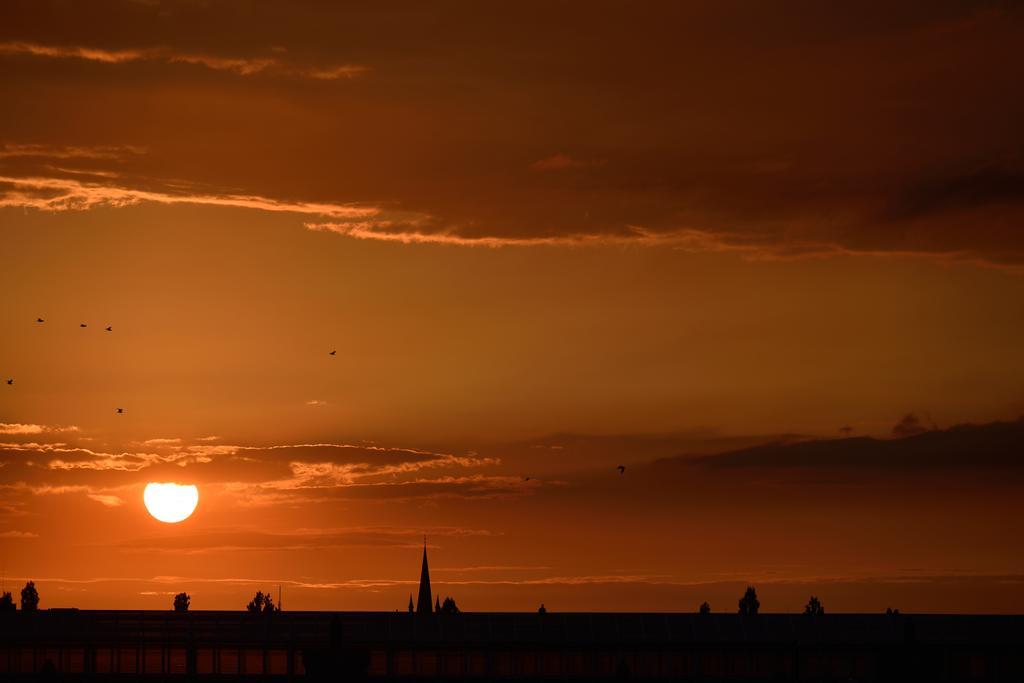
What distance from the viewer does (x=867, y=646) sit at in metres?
128

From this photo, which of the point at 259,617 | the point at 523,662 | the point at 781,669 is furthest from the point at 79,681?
the point at 781,669

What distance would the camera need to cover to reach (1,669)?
13100 cm

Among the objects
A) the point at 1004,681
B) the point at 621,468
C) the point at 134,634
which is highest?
the point at 621,468

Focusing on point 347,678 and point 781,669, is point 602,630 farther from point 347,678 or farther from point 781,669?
point 347,678

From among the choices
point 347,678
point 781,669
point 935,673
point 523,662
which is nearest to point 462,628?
point 523,662

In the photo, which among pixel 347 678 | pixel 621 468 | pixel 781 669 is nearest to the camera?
pixel 347 678

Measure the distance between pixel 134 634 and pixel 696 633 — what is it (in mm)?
45735

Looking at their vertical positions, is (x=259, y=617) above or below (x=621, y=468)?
below

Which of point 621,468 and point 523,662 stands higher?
point 621,468

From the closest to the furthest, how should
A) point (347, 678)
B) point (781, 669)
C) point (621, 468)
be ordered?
point (347, 678), point (781, 669), point (621, 468)

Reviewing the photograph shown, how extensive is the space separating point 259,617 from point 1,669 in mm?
21348

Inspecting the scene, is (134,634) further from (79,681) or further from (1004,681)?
(1004,681)

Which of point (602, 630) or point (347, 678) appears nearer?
point (347, 678)

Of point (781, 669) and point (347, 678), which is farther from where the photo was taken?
point (781, 669)
